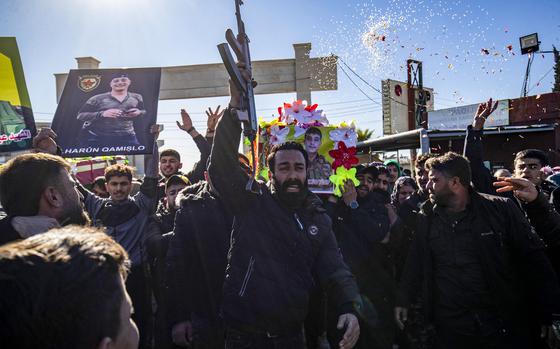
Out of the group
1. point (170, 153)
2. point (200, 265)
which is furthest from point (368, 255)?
point (170, 153)

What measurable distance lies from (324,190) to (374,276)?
38.0 inches

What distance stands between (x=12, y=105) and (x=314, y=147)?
2700mm

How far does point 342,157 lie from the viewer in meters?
4.05

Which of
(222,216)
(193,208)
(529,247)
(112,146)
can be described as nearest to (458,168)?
(529,247)

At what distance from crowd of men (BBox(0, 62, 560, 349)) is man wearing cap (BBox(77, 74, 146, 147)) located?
12.6 inches

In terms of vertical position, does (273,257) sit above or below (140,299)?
above

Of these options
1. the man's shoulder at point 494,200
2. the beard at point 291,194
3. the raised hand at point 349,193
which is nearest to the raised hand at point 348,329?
the beard at point 291,194

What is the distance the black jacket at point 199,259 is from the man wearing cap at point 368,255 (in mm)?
1505

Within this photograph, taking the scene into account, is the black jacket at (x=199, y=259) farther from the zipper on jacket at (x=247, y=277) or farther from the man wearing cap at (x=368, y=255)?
the man wearing cap at (x=368, y=255)

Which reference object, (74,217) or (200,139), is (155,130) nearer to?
(200,139)

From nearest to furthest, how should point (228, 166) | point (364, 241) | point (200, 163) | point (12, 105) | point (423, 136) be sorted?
point (228, 166)
point (12, 105)
point (364, 241)
point (200, 163)
point (423, 136)

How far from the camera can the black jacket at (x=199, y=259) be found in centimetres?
261

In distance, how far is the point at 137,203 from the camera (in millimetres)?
4012

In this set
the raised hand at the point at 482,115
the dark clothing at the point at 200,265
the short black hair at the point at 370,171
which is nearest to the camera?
the dark clothing at the point at 200,265
